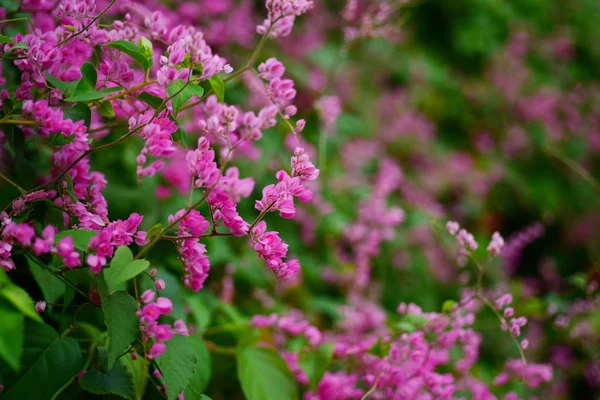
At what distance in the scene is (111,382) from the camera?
78 cm

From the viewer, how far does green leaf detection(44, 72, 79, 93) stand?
787 millimetres

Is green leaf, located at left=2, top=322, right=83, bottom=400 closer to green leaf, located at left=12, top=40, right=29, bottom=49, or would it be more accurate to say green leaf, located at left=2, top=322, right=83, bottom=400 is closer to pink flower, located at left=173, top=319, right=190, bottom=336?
pink flower, located at left=173, top=319, right=190, bottom=336

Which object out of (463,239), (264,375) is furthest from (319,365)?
(463,239)

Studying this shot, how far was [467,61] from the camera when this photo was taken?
2.86 metres

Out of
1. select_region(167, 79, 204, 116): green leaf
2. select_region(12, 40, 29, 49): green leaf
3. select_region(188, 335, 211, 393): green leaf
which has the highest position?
select_region(12, 40, 29, 49): green leaf

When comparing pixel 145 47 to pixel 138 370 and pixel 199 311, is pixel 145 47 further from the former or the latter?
pixel 199 311

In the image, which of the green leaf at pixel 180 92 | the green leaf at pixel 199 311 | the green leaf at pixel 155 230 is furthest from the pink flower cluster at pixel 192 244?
the green leaf at pixel 199 311

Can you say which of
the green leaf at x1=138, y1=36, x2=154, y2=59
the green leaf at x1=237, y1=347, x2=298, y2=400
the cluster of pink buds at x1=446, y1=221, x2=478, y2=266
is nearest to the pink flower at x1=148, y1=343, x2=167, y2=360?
the green leaf at x1=237, y1=347, x2=298, y2=400

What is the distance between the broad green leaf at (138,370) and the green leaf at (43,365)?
0.07m

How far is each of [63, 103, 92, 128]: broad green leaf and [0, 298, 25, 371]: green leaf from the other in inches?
12.1

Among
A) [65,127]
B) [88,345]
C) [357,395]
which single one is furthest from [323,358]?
[65,127]

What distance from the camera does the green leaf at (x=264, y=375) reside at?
1.01 m

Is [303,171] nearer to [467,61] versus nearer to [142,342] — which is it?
[142,342]

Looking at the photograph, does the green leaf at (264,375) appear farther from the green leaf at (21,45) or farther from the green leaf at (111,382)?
the green leaf at (21,45)
